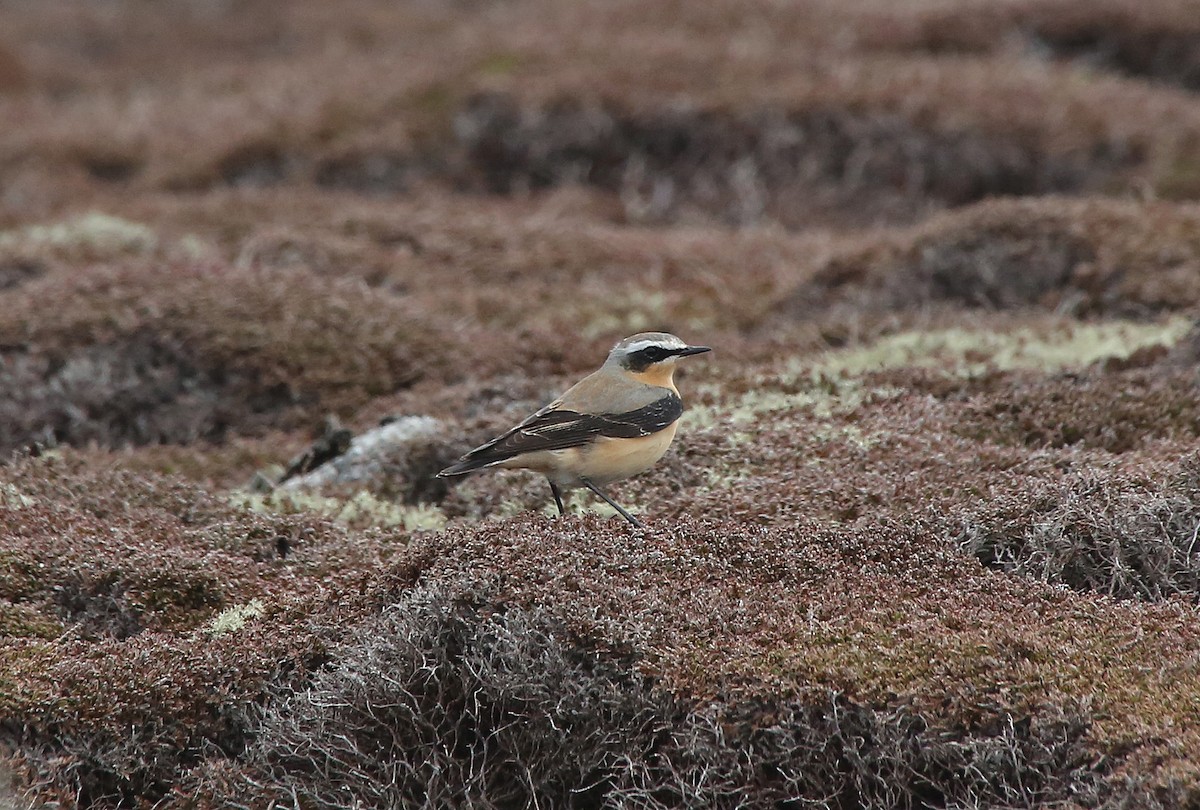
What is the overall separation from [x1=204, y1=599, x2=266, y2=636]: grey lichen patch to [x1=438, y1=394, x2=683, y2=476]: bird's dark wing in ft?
3.97

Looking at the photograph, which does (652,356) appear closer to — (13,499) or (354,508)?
(354,508)

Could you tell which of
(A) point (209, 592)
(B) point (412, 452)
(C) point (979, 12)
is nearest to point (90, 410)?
(B) point (412, 452)

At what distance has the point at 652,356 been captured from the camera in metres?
8.91

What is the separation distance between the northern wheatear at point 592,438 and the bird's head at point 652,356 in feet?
0.43

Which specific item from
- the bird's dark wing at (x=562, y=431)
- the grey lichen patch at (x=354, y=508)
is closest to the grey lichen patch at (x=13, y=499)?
the grey lichen patch at (x=354, y=508)

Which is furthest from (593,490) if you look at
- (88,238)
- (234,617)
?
(88,238)

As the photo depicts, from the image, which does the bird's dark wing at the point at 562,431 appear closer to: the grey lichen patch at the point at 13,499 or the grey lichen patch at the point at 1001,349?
the grey lichen patch at the point at 13,499

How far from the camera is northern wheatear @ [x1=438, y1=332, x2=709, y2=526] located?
808 centimetres

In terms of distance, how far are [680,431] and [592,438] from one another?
4.70 ft

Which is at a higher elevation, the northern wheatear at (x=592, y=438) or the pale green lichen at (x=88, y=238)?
the northern wheatear at (x=592, y=438)

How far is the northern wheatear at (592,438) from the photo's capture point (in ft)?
26.5

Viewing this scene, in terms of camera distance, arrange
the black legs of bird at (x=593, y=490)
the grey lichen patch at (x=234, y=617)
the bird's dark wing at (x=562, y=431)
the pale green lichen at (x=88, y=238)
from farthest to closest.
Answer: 1. the pale green lichen at (x=88, y=238)
2. the bird's dark wing at (x=562, y=431)
3. the black legs of bird at (x=593, y=490)
4. the grey lichen patch at (x=234, y=617)

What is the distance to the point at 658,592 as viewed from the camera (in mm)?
6621

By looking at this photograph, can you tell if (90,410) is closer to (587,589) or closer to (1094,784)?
(587,589)
